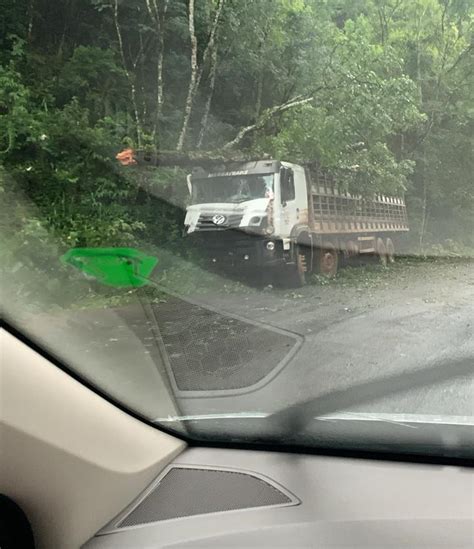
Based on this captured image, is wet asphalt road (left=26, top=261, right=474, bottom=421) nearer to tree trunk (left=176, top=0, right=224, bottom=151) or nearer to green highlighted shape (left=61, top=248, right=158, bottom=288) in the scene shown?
green highlighted shape (left=61, top=248, right=158, bottom=288)

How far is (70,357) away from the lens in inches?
113

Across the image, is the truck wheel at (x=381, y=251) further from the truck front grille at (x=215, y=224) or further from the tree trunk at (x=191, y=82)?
the tree trunk at (x=191, y=82)

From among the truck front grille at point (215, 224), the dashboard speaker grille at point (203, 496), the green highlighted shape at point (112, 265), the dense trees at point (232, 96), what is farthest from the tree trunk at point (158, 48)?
the dashboard speaker grille at point (203, 496)

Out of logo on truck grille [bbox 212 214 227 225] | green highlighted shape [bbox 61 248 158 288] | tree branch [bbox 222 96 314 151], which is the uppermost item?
tree branch [bbox 222 96 314 151]

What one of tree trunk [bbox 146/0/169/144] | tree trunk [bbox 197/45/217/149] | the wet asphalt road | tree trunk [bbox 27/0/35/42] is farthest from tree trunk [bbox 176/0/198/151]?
the wet asphalt road

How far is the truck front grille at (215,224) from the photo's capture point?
6215 millimetres

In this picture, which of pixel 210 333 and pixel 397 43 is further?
pixel 397 43

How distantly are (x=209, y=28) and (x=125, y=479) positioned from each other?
5304 millimetres

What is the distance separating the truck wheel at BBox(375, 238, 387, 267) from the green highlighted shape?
215 centimetres

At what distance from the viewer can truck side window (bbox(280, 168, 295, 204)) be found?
7.30m

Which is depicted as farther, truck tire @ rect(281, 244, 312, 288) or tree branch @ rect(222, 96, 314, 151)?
tree branch @ rect(222, 96, 314, 151)

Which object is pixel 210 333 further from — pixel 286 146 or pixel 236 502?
pixel 286 146

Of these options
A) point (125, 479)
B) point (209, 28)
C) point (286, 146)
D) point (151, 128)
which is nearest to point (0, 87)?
point (151, 128)

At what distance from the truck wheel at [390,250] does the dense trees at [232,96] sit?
330mm
